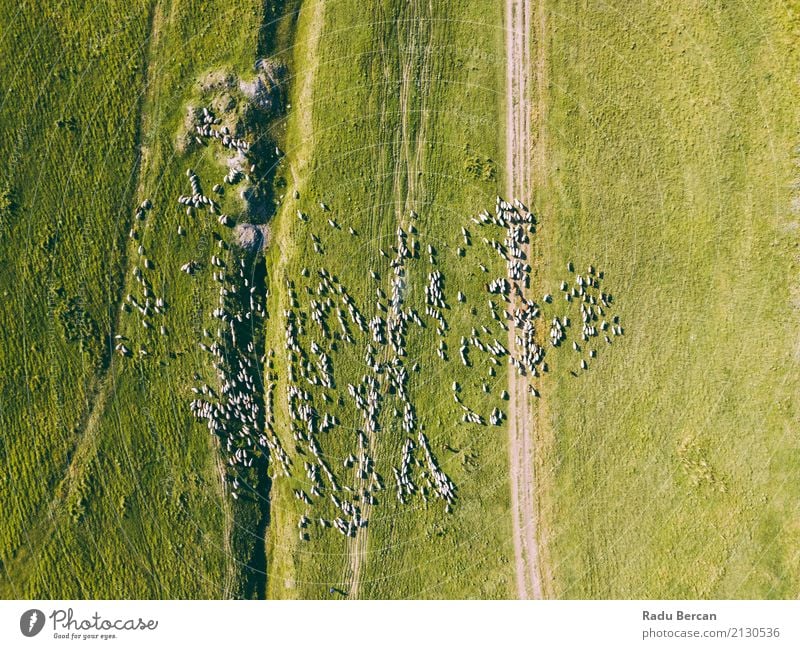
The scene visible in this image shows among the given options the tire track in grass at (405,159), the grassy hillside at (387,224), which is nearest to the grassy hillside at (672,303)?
the grassy hillside at (387,224)

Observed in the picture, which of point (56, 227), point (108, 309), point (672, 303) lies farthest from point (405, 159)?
point (56, 227)

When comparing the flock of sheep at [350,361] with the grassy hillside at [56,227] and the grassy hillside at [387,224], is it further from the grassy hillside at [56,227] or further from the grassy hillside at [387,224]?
the grassy hillside at [56,227]
